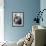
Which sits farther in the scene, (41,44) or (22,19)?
(22,19)

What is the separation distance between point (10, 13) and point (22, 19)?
1.89ft

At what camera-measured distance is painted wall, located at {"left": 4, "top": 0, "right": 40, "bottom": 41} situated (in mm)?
5852

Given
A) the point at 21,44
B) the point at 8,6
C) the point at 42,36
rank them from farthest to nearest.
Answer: the point at 8,6, the point at 21,44, the point at 42,36

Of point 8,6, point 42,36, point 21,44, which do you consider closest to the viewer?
point 42,36

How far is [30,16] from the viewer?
590 cm

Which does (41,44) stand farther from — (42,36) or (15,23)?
(15,23)

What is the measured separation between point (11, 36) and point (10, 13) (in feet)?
3.25

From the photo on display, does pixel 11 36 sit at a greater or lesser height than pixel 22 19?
Result: lesser

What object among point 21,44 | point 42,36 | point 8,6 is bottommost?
point 21,44

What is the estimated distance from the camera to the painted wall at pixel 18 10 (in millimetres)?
5852

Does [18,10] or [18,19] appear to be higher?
[18,10]

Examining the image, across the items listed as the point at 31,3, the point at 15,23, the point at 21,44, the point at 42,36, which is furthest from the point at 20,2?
the point at 42,36

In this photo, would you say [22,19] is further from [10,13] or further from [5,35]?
[5,35]

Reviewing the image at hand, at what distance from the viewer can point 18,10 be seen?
5.88 m
